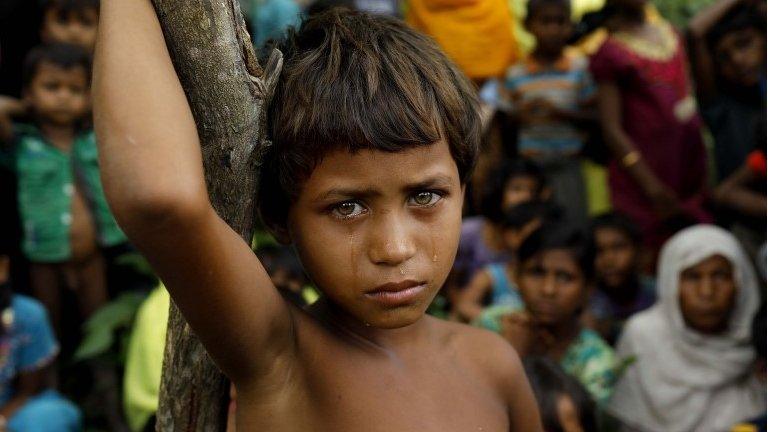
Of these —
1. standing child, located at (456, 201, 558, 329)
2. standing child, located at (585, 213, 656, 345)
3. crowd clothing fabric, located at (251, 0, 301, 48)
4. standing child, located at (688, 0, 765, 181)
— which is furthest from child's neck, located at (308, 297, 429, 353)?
standing child, located at (688, 0, 765, 181)

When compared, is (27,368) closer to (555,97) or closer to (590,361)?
(590,361)

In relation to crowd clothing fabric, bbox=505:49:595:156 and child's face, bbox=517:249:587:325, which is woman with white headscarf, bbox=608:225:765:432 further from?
crowd clothing fabric, bbox=505:49:595:156

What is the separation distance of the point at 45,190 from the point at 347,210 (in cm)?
339

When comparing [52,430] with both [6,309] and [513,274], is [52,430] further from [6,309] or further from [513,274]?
[513,274]

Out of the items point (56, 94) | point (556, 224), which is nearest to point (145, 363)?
point (56, 94)

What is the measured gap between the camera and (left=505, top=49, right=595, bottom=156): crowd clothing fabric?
5469 mm

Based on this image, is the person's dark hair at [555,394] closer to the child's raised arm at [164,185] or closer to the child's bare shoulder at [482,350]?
the child's bare shoulder at [482,350]

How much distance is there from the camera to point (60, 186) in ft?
15.4

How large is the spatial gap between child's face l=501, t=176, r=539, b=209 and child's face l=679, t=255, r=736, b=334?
910 millimetres

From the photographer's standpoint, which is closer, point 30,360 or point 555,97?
point 30,360

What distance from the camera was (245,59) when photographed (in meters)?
1.55

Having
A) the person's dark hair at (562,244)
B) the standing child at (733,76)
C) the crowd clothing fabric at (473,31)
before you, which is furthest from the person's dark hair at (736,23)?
the person's dark hair at (562,244)

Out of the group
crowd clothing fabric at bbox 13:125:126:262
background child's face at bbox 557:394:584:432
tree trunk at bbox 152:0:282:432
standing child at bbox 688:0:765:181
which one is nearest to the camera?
tree trunk at bbox 152:0:282:432

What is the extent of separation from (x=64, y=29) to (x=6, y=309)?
5.09 feet
